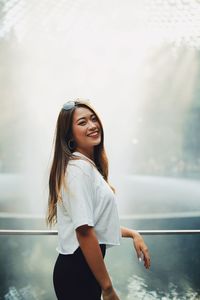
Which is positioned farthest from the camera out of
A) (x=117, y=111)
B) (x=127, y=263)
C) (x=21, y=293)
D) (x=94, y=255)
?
(x=117, y=111)

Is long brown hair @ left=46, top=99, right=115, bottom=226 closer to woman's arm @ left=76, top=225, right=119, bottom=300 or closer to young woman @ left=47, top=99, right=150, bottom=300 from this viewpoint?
young woman @ left=47, top=99, right=150, bottom=300

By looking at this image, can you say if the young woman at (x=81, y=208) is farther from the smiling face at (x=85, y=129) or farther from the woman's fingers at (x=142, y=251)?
the woman's fingers at (x=142, y=251)

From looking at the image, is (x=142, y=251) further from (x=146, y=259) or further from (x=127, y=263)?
(x=127, y=263)

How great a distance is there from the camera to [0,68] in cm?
1348

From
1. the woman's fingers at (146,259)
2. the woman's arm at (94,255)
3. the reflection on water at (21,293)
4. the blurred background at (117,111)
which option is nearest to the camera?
the woman's arm at (94,255)

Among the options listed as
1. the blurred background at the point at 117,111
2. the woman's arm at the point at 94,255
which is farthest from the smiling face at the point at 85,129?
the blurred background at the point at 117,111

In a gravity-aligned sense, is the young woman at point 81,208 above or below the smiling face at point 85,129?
below

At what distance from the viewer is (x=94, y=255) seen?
35.6 inches

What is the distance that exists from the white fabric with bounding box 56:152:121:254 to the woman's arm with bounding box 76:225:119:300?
0.9 inches

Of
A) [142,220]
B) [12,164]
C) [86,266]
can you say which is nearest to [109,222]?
[86,266]

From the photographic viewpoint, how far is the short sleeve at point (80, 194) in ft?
3.00

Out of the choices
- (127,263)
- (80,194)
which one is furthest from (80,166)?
(127,263)

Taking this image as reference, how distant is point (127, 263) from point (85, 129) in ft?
11.4

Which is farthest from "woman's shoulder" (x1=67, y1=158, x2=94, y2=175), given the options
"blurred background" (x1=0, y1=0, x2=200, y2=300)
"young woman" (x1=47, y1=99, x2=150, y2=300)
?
"blurred background" (x1=0, y1=0, x2=200, y2=300)
